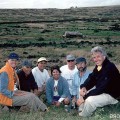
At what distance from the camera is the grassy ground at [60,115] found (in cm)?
763

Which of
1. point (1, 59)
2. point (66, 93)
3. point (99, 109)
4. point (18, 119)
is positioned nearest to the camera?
point (18, 119)

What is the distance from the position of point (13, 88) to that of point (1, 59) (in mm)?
15235

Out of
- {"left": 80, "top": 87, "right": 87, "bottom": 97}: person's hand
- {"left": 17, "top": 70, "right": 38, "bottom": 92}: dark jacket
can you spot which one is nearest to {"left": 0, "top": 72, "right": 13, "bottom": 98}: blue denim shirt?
{"left": 17, "top": 70, "right": 38, "bottom": 92}: dark jacket

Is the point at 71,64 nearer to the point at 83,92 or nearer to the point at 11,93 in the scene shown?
the point at 83,92

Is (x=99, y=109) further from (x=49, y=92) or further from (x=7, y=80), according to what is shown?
(x=7, y=80)

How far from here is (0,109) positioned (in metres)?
8.64

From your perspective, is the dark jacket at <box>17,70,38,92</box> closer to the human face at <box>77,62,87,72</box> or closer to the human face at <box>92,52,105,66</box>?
the human face at <box>77,62,87,72</box>

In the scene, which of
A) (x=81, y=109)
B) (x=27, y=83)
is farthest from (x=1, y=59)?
(x=81, y=109)

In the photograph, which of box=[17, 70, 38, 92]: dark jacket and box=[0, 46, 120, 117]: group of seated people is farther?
box=[17, 70, 38, 92]: dark jacket

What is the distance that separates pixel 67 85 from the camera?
9.49m

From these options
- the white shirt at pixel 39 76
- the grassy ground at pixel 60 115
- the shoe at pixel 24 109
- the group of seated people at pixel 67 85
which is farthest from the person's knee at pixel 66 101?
the white shirt at pixel 39 76

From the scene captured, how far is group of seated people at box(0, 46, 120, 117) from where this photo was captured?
799 centimetres

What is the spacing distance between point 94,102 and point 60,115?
2.88 ft

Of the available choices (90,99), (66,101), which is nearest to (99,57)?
(90,99)
